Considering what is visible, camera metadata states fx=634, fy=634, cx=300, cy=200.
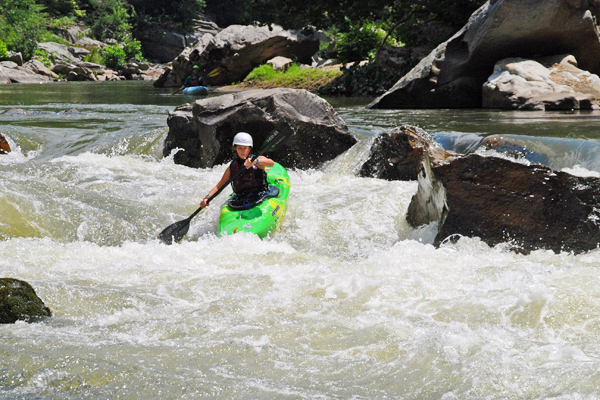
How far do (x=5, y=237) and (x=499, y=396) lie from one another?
4.57 m

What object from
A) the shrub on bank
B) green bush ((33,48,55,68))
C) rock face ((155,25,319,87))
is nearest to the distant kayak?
the shrub on bank

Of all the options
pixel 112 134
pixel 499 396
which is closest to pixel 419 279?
pixel 499 396

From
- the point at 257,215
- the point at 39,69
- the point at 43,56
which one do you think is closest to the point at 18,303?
the point at 257,215

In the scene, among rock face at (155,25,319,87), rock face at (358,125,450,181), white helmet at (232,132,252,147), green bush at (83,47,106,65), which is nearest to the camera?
white helmet at (232,132,252,147)

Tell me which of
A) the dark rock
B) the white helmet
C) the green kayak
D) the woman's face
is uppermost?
the white helmet

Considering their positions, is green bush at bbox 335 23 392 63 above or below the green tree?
below

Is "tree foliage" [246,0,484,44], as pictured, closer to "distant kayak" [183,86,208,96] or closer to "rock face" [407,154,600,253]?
"distant kayak" [183,86,208,96]

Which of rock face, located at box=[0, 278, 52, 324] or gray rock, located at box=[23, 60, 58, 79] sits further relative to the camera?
gray rock, located at box=[23, 60, 58, 79]

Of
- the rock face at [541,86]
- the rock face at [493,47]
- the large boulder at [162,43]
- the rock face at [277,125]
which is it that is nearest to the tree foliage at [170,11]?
the large boulder at [162,43]

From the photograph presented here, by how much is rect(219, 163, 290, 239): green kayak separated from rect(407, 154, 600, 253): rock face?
5.49 feet

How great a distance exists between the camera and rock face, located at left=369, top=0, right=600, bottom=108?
12.7m

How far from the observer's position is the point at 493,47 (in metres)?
13.2

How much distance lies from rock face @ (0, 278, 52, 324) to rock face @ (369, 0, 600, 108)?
11.1 meters

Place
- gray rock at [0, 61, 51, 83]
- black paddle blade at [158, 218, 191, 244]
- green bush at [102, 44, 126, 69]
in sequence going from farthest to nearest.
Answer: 1. green bush at [102, 44, 126, 69]
2. gray rock at [0, 61, 51, 83]
3. black paddle blade at [158, 218, 191, 244]
